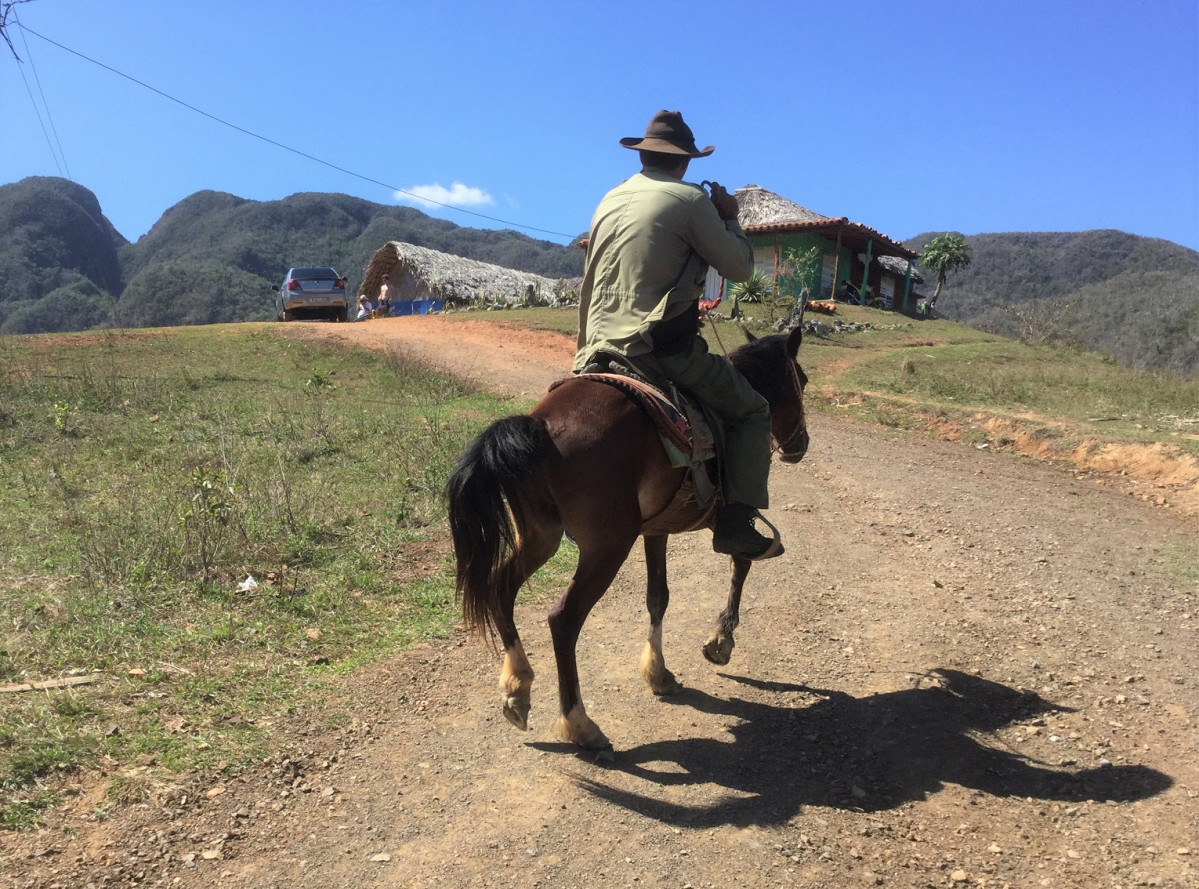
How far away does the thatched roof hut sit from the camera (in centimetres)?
3138

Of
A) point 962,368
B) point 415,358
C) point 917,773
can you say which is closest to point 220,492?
point 917,773

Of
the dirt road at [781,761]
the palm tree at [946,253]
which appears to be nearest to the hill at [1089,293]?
the palm tree at [946,253]

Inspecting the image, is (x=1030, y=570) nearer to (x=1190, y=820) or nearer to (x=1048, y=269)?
(x=1190, y=820)

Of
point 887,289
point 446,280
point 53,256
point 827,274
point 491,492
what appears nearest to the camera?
point 491,492

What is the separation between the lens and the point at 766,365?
4.70m

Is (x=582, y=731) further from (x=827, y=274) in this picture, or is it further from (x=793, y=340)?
(x=827, y=274)

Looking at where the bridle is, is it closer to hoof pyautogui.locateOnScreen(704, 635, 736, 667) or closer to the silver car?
hoof pyautogui.locateOnScreen(704, 635, 736, 667)

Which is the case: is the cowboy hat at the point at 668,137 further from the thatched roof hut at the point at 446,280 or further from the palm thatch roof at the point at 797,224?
the thatched roof hut at the point at 446,280

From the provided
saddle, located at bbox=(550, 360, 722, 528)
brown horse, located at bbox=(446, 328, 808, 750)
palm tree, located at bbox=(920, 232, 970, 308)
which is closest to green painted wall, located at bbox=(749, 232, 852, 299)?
palm tree, located at bbox=(920, 232, 970, 308)

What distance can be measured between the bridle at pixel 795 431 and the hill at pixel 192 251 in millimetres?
32083

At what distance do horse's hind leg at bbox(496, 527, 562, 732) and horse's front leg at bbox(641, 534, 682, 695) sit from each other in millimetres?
792

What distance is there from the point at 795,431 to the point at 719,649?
55.0 inches

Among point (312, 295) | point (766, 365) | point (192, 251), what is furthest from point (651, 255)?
point (192, 251)

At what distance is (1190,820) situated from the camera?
316 cm
